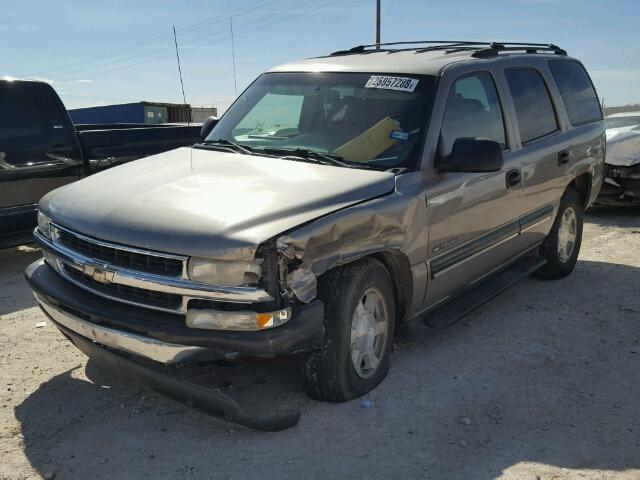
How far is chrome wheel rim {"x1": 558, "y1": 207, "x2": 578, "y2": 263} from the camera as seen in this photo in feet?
20.3

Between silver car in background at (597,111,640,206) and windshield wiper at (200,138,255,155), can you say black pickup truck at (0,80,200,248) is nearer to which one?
windshield wiper at (200,138,255,155)

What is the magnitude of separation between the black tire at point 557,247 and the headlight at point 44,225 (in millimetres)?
4206

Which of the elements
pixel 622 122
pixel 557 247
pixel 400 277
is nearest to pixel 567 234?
pixel 557 247

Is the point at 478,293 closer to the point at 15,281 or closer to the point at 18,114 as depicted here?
the point at 15,281

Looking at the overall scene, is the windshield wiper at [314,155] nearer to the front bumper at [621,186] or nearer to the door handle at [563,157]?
the door handle at [563,157]

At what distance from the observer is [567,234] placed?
6.35 meters

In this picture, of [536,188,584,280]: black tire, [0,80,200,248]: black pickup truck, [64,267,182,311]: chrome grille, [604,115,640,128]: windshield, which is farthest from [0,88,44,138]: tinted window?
[604,115,640,128]: windshield

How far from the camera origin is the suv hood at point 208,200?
3029mm

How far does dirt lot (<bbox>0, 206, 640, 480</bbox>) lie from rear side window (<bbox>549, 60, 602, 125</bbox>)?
2113 mm

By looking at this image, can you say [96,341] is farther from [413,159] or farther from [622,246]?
[622,246]

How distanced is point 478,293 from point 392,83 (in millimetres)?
1657

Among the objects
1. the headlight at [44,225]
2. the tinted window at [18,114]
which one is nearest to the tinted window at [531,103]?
the headlight at [44,225]

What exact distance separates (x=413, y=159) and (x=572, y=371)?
1.73m

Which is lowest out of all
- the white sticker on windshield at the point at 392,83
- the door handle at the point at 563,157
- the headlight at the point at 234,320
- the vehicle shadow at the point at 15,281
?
the vehicle shadow at the point at 15,281
